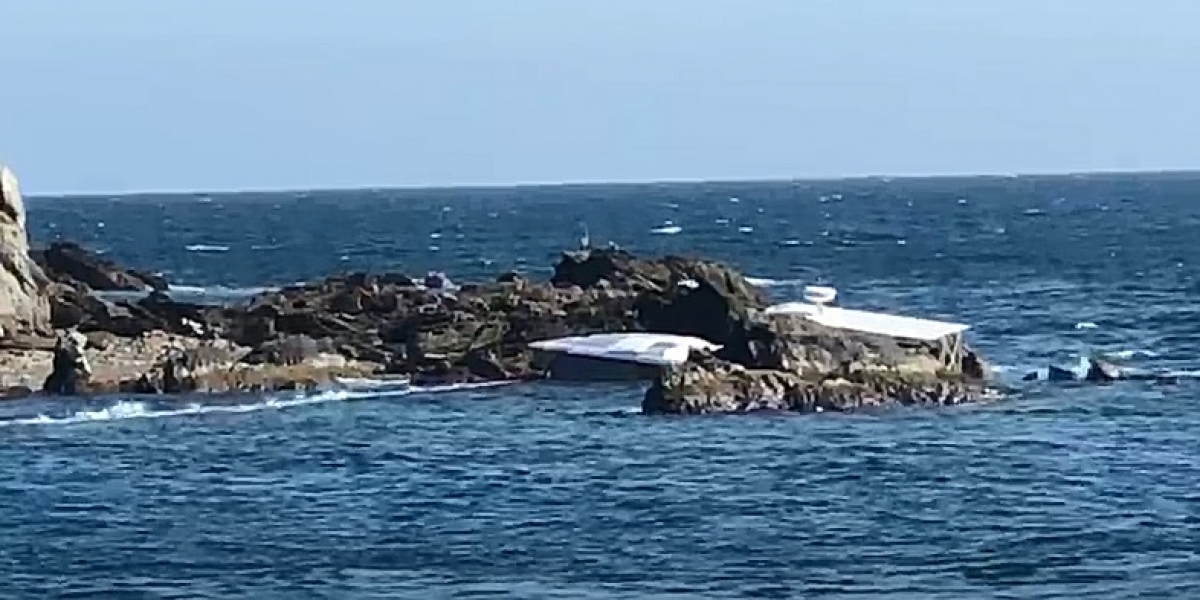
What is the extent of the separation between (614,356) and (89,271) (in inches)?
1405

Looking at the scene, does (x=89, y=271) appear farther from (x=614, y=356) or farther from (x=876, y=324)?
(x=876, y=324)

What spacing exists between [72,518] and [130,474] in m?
4.29

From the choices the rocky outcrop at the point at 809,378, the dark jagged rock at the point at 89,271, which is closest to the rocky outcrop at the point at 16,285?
the rocky outcrop at the point at 809,378

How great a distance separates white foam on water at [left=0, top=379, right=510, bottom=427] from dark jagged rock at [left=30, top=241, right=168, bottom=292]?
102 ft

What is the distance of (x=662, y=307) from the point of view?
5800cm

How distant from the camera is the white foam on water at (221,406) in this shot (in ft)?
159

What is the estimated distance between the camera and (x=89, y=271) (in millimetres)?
86062

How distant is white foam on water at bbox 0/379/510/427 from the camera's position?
48.4 metres

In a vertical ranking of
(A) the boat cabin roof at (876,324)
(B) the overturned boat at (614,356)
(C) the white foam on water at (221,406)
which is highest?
(A) the boat cabin roof at (876,324)

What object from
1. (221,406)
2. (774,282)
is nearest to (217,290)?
(774,282)

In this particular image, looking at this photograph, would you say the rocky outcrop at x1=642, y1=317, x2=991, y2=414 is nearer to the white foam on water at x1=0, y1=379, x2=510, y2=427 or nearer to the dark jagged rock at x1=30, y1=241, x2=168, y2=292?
the white foam on water at x1=0, y1=379, x2=510, y2=427

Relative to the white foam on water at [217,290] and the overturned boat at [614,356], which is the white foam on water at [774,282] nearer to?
the white foam on water at [217,290]

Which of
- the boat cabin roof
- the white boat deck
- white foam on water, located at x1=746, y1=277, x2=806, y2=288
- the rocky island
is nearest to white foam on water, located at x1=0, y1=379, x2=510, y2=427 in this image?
the rocky island

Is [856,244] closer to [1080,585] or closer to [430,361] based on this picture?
[430,361]
